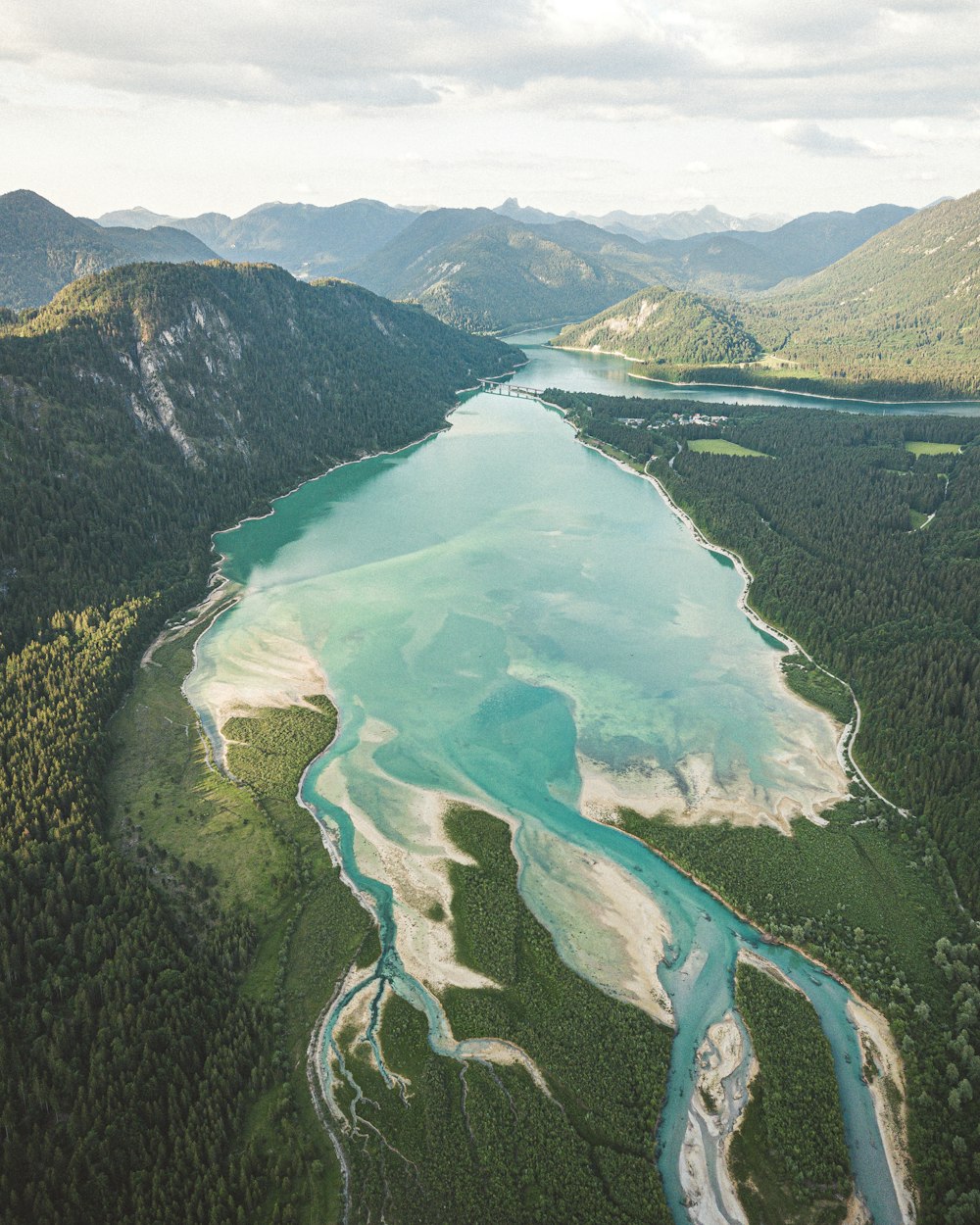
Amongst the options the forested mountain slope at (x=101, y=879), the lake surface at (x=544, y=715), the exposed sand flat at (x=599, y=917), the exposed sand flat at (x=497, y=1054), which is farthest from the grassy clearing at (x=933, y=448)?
the exposed sand flat at (x=497, y=1054)

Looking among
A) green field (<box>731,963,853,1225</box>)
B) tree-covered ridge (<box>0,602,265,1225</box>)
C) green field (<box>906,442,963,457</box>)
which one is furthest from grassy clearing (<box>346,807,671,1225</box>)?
green field (<box>906,442,963,457</box>)

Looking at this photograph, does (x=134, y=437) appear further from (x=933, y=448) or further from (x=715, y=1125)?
(x=933, y=448)

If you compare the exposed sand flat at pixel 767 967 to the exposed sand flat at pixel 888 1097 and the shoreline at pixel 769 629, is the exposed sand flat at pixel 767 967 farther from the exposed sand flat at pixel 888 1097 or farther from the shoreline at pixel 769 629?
the shoreline at pixel 769 629

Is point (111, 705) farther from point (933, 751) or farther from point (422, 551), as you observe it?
point (933, 751)

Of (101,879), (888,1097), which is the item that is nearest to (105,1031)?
(101,879)

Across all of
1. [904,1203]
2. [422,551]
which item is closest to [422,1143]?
[904,1203]

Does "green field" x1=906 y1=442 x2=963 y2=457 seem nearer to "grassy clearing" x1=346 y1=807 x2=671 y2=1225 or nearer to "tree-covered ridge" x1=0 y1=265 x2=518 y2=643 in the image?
"tree-covered ridge" x1=0 y1=265 x2=518 y2=643
